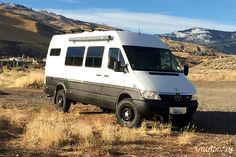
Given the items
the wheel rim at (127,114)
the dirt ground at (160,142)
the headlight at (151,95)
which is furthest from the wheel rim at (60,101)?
the headlight at (151,95)

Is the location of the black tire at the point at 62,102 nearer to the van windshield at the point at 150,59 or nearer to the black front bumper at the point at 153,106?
the van windshield at the point at 150,59

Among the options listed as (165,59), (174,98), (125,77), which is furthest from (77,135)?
(165,59)

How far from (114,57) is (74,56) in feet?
8.52

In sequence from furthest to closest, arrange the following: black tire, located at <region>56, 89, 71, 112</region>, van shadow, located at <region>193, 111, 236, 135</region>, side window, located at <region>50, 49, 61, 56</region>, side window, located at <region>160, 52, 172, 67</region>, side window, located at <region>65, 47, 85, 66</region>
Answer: side window, located at <region>50, 49, 61, 56</region> < black tire, located at <region>56, 89, 71, 112</region> < side window, located at <region>65, 47, 85, 66</region> < side window, located at <region>160, 52, 172, 67</region> < van shadow, located at <region>193, 111, 236, 135</region>

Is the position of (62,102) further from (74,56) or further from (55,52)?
(55,52)

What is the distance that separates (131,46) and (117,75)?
97cm

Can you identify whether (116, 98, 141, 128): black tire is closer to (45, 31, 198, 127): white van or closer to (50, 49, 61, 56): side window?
(45, 31, 198, 127): white van

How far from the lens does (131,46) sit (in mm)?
14164

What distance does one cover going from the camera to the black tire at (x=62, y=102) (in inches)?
665

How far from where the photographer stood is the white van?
1297 centimetres

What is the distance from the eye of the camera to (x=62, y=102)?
17109 mm

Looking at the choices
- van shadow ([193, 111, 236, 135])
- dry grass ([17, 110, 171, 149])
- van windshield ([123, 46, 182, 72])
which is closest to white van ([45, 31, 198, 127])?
van windshield ([123, 46, 182, 72])

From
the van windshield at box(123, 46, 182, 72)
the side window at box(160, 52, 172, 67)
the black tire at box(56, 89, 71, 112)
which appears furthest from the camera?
the black tire at box(56, 89, 71, 112)

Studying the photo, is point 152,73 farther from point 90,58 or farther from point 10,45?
point 10,45
